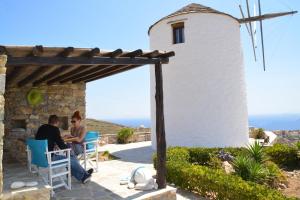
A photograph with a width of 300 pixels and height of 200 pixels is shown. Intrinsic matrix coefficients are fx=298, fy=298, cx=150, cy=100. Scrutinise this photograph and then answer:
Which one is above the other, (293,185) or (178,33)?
(178,33)

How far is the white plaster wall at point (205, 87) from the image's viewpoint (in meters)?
13.4

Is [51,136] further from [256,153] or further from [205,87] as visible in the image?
[205,87]

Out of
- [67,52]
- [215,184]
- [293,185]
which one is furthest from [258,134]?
[67,52]

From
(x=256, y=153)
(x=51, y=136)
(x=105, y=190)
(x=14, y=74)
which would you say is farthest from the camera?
(x=256, y=153)

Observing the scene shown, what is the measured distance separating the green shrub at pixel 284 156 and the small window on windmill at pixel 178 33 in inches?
250

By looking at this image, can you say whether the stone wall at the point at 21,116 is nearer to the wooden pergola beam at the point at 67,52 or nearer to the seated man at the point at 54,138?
the seated man at the point at 54,138

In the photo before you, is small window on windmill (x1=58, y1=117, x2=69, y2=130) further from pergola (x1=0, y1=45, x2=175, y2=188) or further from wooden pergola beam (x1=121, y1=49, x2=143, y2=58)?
wooden pergola beam (x1=121, y1=49, x2=143, y2=58)

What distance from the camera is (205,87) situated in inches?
529

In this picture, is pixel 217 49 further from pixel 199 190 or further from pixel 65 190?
pixel 65 190

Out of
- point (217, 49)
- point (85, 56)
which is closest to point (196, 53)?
point (217, 49)

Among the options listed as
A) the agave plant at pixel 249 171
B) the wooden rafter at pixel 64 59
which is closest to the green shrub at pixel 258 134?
the agave plant at pixel 249 171

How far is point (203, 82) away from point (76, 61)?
876 cm

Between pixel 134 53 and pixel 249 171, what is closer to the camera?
pixel 134 53

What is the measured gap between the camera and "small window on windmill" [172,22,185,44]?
1407cm
